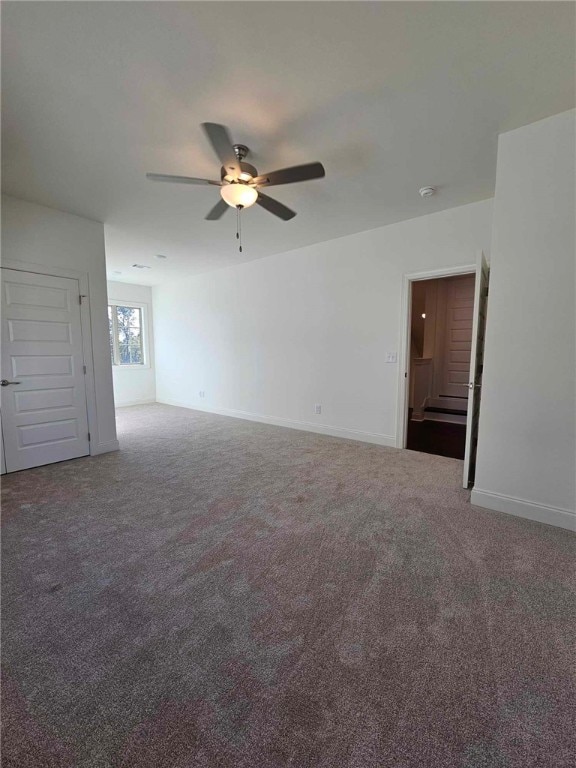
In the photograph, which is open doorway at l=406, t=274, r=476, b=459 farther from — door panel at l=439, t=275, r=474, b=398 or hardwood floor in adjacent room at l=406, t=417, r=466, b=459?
hardwood floor in adjacent room at l=406, t=417, r=466, b=459

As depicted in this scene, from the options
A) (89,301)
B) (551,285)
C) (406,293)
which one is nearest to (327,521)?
(551,285)

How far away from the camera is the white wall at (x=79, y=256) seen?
3234 mm

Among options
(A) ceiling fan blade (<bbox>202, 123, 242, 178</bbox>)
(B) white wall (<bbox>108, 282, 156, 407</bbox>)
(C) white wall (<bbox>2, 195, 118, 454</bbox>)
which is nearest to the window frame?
(B) white wall (<bbox>108, 282, 156, 407</bbox>)

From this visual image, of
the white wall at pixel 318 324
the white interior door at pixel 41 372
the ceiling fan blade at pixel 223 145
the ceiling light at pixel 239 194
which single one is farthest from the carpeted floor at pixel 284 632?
the ceiling fan blade at pixel 223 145

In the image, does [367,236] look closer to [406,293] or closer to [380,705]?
[406,293]

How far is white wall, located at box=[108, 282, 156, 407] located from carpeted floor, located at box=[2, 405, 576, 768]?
460 centimetres

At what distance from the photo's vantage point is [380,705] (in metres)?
1.12

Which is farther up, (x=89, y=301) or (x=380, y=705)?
(x=89, y=301)

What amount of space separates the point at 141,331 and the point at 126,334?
356 millimetres

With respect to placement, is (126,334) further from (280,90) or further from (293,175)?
(280,90)

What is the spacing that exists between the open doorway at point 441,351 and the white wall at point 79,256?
4.72 metres

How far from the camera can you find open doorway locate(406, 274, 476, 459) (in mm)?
5832

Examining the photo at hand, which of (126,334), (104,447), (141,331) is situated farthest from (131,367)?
(104,447)

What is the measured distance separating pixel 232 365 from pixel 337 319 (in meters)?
2.34
